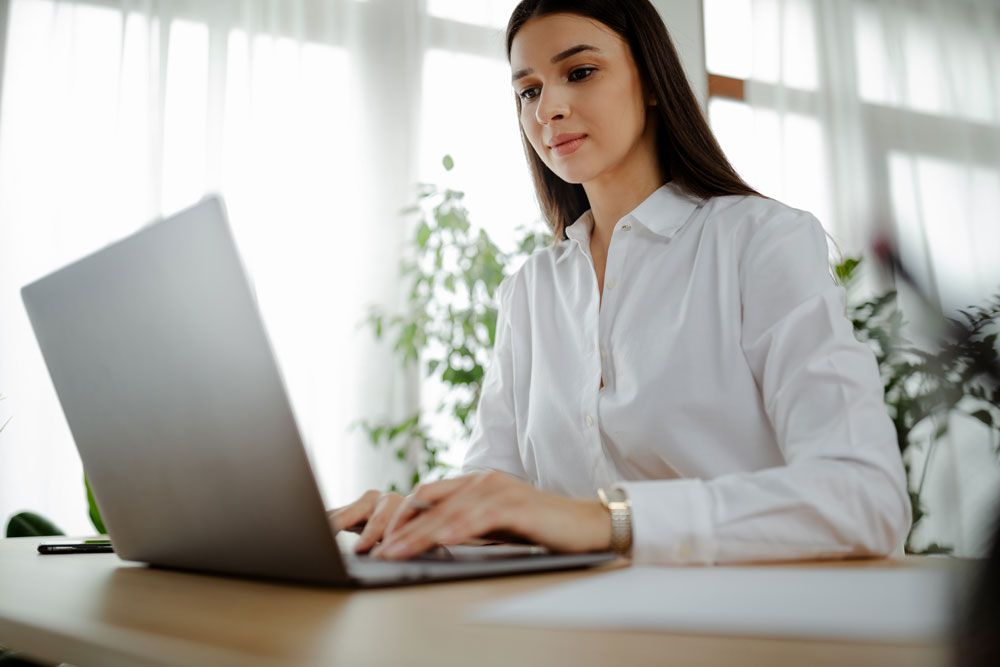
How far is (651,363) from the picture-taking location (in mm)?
1259

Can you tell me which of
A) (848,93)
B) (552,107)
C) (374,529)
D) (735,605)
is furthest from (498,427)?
(848,93)

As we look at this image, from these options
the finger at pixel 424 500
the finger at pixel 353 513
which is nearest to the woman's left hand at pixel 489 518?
the finger at pixel 424 500

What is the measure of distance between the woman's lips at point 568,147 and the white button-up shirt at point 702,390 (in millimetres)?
146

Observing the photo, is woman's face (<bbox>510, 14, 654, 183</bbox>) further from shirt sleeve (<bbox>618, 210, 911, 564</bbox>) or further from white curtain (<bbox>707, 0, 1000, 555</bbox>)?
white curtain (<bbox>707, 0, 1000, 555</bbox>)

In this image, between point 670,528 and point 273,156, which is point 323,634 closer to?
point 670,528

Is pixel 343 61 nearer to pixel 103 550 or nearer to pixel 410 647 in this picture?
pixel 103 550

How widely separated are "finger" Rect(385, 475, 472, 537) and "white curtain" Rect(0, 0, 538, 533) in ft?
7.16

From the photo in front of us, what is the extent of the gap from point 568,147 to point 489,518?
34.7 inches

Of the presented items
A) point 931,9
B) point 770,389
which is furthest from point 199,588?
point 931,9

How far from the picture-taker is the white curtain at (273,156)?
9.09 ft

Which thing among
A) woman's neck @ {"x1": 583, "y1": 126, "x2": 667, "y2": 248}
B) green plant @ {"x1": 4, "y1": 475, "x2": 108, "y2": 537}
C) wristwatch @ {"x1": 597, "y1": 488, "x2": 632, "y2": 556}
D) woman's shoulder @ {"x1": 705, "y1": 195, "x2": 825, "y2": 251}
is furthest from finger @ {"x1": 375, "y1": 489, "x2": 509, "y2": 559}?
green plant @ {"x1": 4, "y1": 475, "x2": 108, "y2": 537}

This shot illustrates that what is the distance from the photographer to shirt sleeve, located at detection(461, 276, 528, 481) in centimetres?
149

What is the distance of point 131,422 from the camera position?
73cm

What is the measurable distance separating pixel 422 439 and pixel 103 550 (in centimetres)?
198
